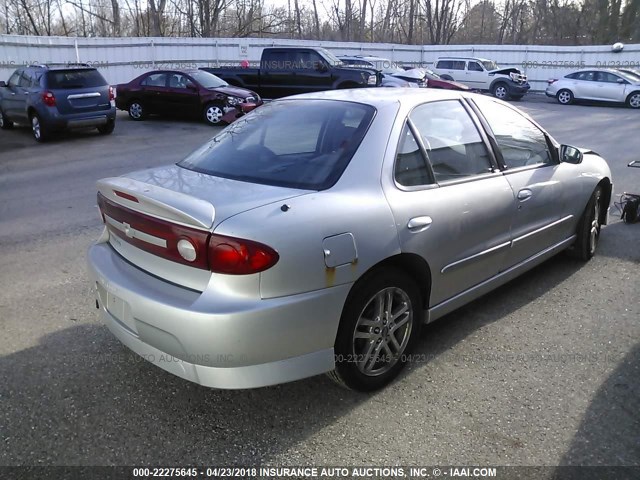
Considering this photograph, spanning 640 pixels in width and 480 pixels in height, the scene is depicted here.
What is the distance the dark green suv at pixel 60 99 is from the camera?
39.1 feet

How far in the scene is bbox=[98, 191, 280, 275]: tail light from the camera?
2.37 meters

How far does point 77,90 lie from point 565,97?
1990cm

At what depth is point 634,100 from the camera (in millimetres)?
21797

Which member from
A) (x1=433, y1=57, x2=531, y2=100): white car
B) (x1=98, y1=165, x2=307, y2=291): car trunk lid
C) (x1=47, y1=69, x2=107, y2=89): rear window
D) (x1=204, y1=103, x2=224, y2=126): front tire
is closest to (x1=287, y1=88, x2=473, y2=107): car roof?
(x1=98, y1=165, x2=307, y2=291): car trunk lid

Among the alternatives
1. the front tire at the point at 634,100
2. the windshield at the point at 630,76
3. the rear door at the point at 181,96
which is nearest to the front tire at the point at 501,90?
the windshield at the point at 630,76

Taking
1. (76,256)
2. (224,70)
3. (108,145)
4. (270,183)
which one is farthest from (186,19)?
(270,183)

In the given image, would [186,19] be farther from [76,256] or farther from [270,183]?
[270,183]

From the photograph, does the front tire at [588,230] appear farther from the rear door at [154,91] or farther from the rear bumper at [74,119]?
the rear door at [154,91]

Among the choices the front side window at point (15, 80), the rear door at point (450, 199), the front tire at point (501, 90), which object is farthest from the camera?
the front tire at point (501, 90)

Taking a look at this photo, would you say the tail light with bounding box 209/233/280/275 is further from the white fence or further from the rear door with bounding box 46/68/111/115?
the white fence

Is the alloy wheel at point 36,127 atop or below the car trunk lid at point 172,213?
below

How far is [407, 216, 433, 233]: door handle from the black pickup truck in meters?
13.9

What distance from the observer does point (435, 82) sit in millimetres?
21969

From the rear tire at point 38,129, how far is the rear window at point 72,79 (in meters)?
0.85
